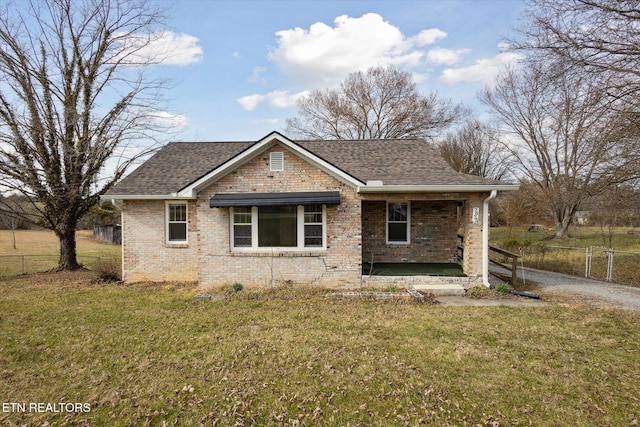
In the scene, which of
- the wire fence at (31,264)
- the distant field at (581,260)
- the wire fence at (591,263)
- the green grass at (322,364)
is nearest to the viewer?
the green grass at (322,364)

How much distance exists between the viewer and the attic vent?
9.56 m

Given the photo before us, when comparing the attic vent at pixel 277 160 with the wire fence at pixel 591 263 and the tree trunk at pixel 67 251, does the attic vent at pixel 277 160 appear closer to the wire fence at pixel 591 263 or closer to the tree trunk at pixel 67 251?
the wire fence at pixel 591 263

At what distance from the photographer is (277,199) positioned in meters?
→ 9.15

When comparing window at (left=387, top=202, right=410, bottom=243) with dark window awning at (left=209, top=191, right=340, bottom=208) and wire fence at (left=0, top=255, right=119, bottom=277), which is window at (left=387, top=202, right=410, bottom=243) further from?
wire fence at (left=0, top=255, right=119, bottom=277)

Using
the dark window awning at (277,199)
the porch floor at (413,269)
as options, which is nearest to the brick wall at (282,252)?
the dark window awning at (277,199)

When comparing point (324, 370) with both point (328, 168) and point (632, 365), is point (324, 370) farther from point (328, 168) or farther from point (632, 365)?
point (328, 168)

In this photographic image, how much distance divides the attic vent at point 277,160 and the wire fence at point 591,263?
30.9ft

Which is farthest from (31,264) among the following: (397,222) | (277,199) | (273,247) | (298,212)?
(397,222)

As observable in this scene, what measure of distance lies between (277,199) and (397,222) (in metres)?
4.86

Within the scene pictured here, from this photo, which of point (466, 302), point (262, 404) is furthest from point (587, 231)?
point (262, 404)

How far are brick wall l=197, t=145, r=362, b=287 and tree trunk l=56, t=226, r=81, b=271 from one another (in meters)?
8.10

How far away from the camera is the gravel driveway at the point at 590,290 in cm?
856

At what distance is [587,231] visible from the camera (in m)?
27.3

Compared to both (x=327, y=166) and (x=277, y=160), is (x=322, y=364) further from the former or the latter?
(x=277, y=160)
